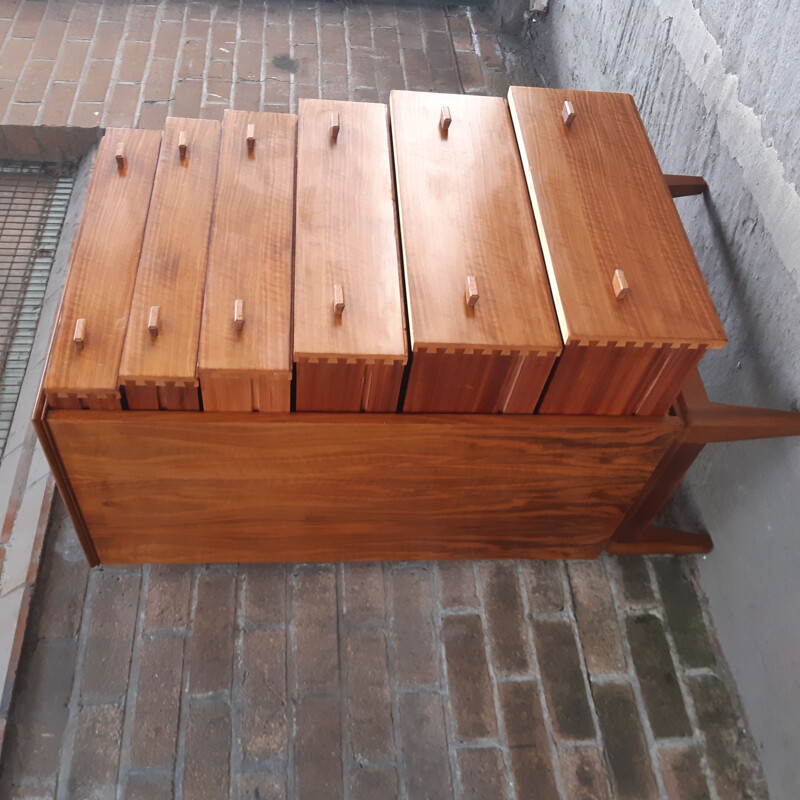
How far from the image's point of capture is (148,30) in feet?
13.4

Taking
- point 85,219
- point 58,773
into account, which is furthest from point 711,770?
point 85,219

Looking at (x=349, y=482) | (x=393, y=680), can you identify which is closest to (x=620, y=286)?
(x=349, y=482)

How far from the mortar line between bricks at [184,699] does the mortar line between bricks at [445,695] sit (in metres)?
0.71

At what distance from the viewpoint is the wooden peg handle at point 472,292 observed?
1764mm

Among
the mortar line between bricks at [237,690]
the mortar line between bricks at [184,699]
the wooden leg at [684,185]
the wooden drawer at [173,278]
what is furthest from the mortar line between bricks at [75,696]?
the wooden leg at [684,185]

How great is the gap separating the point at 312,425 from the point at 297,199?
1.97 feet

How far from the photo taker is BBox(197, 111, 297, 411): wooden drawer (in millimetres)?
1709

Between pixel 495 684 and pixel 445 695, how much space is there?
152 millimetres

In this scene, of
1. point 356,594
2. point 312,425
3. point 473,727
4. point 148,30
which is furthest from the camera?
point 148,30

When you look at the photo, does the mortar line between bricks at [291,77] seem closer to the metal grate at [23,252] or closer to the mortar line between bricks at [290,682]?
the metal grate at [23,252]

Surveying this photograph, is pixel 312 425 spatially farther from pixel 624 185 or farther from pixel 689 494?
pixel 689 494

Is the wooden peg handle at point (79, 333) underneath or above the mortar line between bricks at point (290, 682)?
above

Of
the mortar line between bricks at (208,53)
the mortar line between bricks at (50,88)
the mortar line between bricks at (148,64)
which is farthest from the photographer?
the mortar line between bricks at (208,53)

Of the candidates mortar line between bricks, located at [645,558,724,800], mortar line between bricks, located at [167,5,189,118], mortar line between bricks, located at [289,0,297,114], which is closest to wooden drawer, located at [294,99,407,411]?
mortar line between bricks, located at [645,558,724,800]
